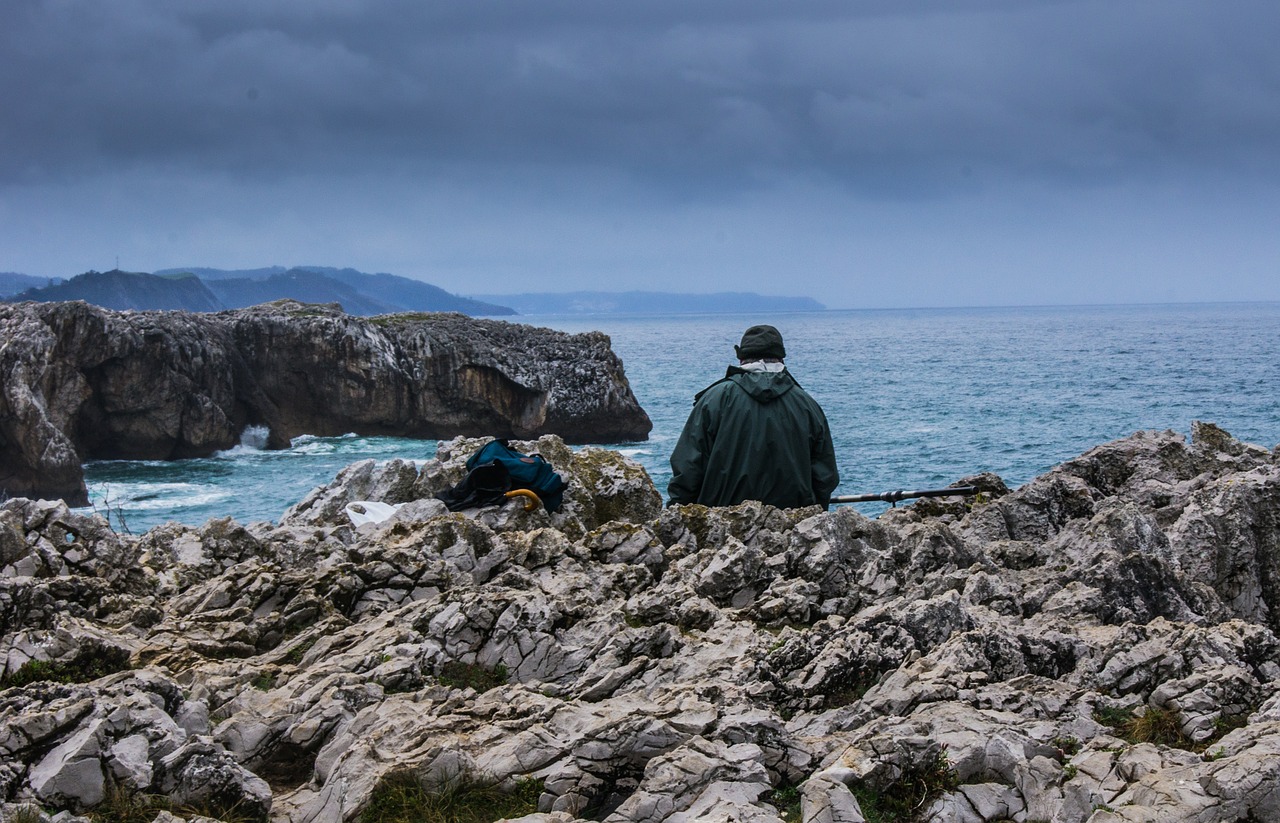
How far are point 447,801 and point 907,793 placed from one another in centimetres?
261

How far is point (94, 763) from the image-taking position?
589 centimetres

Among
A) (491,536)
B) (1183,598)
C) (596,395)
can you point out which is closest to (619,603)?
(491,536)

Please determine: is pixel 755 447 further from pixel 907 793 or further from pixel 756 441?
pixel 907 793

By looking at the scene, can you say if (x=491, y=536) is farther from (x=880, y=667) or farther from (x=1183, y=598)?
(x=1183, y=598)

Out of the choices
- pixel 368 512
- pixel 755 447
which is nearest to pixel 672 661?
pixel 755 447

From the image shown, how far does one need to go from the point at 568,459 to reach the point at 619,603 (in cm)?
437

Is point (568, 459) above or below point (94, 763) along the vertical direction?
above

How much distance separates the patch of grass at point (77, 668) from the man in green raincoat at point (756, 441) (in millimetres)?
6130

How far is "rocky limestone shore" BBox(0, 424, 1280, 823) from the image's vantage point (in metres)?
5.77

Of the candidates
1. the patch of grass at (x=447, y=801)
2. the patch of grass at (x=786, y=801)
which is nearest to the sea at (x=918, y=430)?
the patch of grass at (x=447, y=801)

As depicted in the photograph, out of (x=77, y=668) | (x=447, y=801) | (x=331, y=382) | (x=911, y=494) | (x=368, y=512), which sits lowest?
(x=331, y=382)

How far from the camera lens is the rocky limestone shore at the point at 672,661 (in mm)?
5773

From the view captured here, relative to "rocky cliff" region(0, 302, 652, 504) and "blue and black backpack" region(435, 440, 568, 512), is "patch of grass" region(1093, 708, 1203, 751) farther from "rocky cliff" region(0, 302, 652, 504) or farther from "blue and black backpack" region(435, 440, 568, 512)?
"rocky cliff" region(0, 302, 652, 504)

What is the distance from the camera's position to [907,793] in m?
5.63
